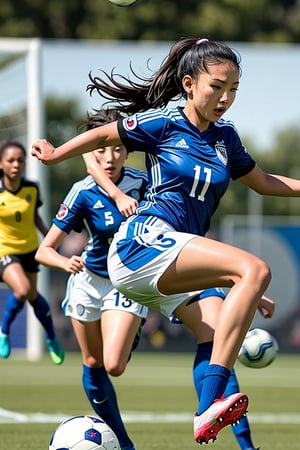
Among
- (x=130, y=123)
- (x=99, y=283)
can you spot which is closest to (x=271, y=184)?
(x=130, y=123)

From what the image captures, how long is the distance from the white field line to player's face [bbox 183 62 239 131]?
404cm

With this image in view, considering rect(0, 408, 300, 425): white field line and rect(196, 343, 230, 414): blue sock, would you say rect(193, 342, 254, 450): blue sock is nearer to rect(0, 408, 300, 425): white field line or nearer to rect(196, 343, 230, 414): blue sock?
rect(196, 343, 230, 414): blue sock

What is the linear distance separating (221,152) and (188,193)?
29 centimetres

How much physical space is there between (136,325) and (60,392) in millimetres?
5093

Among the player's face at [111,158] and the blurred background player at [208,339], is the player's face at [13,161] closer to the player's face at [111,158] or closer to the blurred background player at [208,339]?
the player's face at [111,158]

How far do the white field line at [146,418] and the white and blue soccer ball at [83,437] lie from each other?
10.1 feet

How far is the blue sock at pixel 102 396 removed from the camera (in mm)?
7340

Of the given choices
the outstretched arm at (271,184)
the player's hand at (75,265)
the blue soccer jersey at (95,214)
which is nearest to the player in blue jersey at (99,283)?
the blue soccer jersey at (95,214)

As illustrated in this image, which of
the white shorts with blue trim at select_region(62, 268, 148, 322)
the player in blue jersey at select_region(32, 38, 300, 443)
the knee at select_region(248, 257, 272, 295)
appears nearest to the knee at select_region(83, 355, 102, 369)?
the white shorts with blue trim at select_region(62, 268, 148, 322)

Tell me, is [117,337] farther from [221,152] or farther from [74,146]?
[74,146]

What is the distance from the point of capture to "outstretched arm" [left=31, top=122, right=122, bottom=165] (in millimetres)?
5648

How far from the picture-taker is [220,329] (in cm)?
540

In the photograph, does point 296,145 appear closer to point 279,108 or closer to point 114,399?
point 279,108

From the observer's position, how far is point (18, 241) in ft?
36.5
